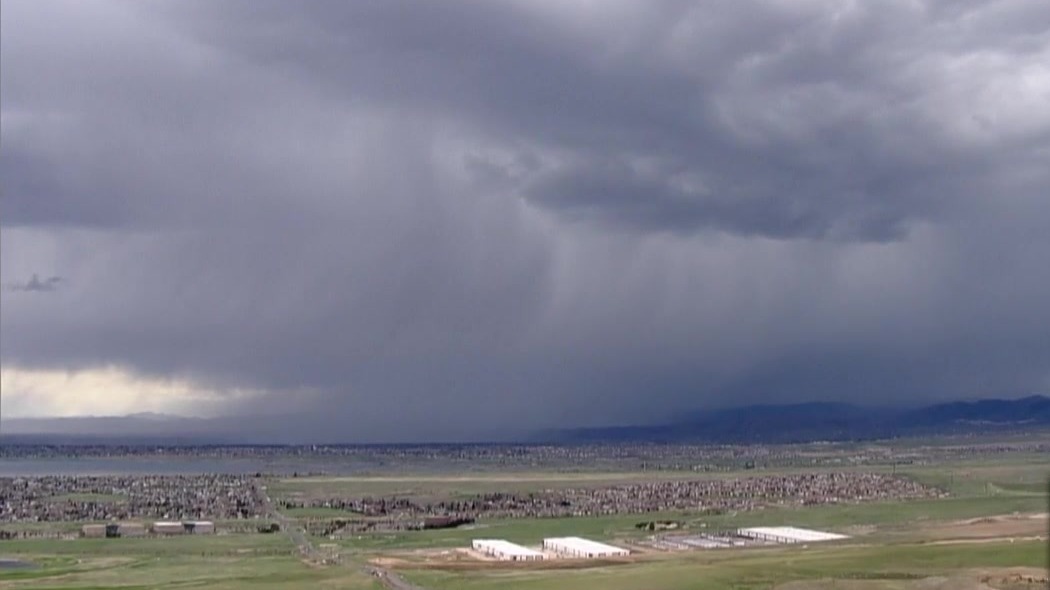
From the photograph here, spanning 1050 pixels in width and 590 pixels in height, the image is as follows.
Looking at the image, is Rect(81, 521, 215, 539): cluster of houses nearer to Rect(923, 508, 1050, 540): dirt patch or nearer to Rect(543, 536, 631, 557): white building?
Rect(543, 536, 631, 557): white building

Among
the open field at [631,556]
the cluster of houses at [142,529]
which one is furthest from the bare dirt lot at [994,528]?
the cluster of houses at [142,529]

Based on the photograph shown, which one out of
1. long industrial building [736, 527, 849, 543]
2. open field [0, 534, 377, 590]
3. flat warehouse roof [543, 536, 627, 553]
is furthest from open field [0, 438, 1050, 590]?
long industrial building [736, 527, 849, 543]

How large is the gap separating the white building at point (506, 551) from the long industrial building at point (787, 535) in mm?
17085

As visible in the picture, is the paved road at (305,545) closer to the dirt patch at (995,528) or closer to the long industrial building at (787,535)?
the long industrial building at (787,535)

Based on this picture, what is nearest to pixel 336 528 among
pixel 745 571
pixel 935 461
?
pixel 745 571

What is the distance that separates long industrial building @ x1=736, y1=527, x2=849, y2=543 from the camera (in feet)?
273

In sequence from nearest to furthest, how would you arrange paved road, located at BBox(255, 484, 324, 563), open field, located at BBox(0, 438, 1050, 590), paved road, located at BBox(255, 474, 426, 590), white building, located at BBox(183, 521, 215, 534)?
open field, located at BBox(0, 438, 1050, 590) → paved road, located at BBox(255, 474, 426, 590) → paved road, located at BBox(255, 484, 324, 563) → white building, located at BBox(183, 521, 215, 534)

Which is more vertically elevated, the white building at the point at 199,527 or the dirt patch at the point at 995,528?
the white building at the point at 199,527

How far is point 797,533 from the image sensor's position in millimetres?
86875

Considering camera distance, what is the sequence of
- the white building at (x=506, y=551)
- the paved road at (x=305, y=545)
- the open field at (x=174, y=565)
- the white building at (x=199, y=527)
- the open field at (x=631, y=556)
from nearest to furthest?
the open field at (x=631, y=556) < the paved road at (x=305, y=545) < the open field at (x=174, y=565) < the white building at (x=506, y=551) < the white building at (x=199, y=527)

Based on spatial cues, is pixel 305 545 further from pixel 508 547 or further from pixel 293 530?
pixel 508 547

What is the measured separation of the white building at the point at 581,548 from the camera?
3081 inches

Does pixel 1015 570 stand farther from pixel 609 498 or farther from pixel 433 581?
pixel 609 498

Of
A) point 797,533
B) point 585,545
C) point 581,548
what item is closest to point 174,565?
point 581,548
